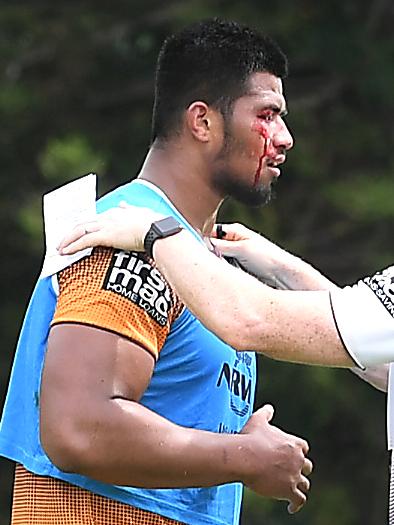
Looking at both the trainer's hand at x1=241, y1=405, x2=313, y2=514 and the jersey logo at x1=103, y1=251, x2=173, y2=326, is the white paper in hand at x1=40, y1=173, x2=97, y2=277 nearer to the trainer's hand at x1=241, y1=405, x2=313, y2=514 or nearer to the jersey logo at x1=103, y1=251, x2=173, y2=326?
the jersey logo at x1=103, y1=251, x2=173, y2=326

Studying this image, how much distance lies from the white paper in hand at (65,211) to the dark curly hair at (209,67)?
0.36 m

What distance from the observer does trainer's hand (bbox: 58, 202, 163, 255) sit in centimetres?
313

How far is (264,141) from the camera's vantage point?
3.54 m

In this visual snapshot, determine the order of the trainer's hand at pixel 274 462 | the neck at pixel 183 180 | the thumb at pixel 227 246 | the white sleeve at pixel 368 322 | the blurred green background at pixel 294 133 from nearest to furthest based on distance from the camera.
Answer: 1. the white sleeve at pixel 368 322
2. the trainer's hand at pixel 274 462
3. the neck at pixel 183 180
4. the thumb at pixel 227 246
5. the blurred green background at pixel 294 133

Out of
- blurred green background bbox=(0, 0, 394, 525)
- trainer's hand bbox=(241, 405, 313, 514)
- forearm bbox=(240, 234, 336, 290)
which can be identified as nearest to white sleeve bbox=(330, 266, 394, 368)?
trainer's hand bbox=(241, 405, 313, 514)

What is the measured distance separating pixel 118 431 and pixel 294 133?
726cm

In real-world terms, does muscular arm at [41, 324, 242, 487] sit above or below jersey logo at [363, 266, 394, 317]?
below

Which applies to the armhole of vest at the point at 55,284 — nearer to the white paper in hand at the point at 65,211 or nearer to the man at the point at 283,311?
the white paper in hand at the point at 65,211

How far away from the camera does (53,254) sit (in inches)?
128

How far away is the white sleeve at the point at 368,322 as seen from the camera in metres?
3.04

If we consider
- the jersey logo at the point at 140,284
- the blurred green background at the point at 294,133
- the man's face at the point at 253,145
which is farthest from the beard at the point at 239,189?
the blurred green background at the point at 294,133

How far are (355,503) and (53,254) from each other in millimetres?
7695

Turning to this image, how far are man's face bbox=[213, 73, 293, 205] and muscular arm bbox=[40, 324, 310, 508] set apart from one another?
0.56m

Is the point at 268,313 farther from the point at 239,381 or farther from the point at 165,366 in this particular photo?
the point at 239,381
